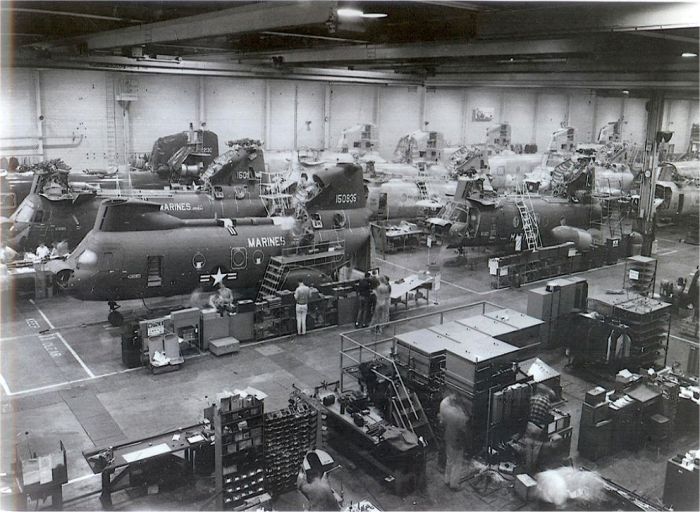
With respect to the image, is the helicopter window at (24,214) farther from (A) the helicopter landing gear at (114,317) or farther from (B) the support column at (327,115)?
(B) the support column at (327,115)

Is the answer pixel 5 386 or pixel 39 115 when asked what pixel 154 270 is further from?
pixel 39 115

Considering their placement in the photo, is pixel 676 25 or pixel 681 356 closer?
pixel 676 25

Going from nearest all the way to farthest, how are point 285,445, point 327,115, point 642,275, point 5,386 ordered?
point 285,445
point 5,386
point 642,275
point 327,115

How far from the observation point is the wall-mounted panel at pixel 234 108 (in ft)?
126

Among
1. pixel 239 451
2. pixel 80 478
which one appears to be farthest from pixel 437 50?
pixel 80 478

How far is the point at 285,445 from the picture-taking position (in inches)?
427

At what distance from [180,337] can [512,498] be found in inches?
381

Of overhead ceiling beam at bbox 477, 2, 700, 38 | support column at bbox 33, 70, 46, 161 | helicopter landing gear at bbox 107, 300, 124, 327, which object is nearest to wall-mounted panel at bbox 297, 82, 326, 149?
support column at bbox 33, 70, 46, 161

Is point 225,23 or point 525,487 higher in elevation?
point 225,23

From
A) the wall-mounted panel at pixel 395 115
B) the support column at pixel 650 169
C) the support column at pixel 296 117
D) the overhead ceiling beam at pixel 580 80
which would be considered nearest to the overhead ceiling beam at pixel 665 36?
the overhead ceiling beam at pixel 580 80

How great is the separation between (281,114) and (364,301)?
25.3 metres

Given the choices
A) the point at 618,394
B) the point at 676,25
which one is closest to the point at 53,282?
the point at 618,394

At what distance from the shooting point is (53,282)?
69.6 feet

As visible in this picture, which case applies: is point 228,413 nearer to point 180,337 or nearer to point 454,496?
point 454,496
